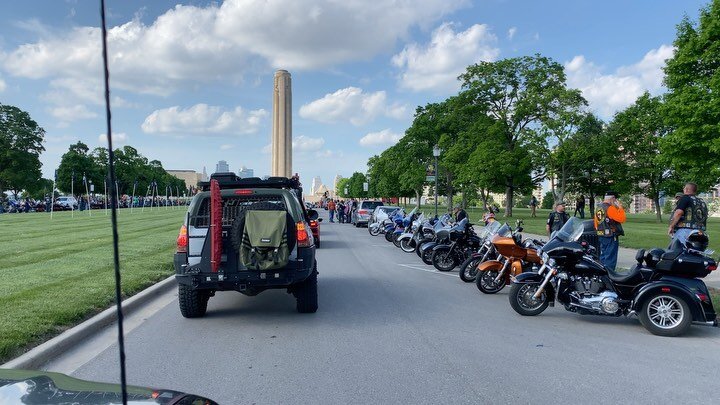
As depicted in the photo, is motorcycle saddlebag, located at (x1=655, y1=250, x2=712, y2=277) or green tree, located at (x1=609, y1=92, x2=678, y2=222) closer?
motorcycle saddlebag, located at (x1=655, y1=250, x2=712, y2=277)

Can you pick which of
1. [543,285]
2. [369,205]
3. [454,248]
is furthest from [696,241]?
[369,205]

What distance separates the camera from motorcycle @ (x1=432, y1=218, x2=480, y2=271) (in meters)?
12.5

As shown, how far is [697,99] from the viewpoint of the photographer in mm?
23688

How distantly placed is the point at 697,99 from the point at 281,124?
47.3 metres

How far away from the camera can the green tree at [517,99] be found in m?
38.7

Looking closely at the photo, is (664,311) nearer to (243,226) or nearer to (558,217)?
(243,226)

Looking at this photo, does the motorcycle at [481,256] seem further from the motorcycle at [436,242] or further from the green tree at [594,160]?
the green tree at [594,160]

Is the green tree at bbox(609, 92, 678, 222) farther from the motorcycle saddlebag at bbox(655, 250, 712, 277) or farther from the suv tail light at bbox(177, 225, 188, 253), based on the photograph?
the suv tail light at bbox(177, 225, 188, 253)

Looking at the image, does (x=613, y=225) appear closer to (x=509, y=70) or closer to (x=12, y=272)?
(x=12, y=272)

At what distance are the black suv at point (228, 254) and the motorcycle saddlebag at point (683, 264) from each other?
4.46 metres

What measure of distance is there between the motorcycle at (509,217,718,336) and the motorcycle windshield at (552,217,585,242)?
0.01 meters

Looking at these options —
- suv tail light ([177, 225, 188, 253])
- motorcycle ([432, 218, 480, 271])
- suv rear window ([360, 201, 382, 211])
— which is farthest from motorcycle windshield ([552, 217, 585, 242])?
suv rear window ([360, 201, 382, 211])

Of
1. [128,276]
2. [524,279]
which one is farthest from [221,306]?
[524,279]

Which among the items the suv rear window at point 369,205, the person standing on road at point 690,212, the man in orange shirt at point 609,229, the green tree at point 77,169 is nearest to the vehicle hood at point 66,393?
the person standing on road at point 690,212
